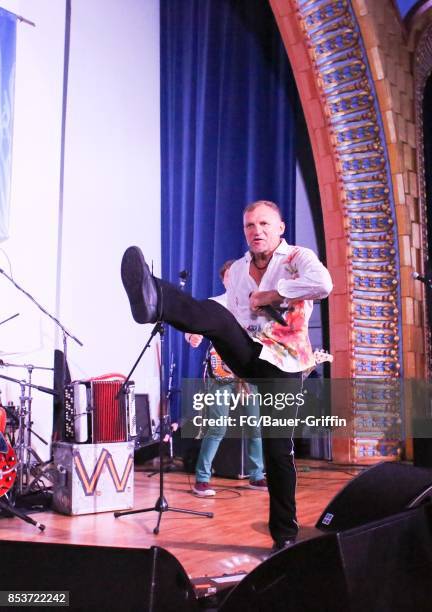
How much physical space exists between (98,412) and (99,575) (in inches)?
110

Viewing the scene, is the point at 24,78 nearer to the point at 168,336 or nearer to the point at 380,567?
the point at 168,336

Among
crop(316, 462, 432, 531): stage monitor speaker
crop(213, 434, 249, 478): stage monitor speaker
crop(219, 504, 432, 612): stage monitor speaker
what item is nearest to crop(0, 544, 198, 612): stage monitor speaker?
crop(219, 504, 432, 612): stage monitor speaker

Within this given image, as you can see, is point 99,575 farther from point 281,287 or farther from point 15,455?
point 15,455

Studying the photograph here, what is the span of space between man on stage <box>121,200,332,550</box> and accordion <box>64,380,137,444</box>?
4.11 feet

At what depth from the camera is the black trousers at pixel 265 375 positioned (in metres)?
2.64

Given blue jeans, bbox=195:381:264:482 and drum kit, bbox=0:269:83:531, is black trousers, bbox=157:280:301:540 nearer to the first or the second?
drum kit, bbox=0:269:83:531

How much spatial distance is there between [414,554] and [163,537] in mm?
1972

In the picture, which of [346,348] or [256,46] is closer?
[346,348]

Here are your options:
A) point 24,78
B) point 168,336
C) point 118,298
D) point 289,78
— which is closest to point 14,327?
point 118,298

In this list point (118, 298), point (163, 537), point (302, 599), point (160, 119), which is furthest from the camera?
point (160, 119)

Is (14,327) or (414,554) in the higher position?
Result: (14,327)

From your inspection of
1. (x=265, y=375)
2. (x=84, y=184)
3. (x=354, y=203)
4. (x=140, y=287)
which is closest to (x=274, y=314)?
(x=265, y=375)

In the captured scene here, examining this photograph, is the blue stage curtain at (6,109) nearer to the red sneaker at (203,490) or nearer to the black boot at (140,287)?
the red sneaker at (203,490)

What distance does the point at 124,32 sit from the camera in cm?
666
